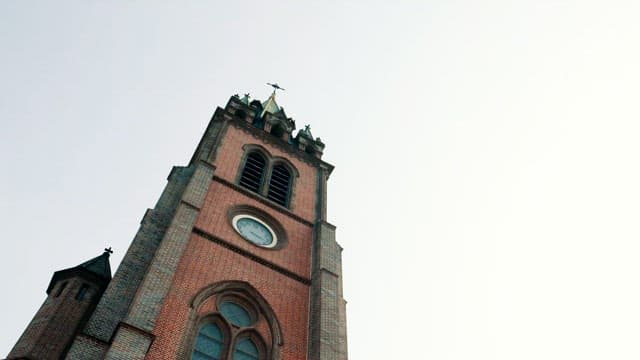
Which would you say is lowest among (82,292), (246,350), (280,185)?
(246,350)

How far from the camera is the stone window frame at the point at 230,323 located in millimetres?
12943

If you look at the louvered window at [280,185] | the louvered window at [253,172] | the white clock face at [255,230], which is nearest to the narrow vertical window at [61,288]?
the white clock face at [255,230]

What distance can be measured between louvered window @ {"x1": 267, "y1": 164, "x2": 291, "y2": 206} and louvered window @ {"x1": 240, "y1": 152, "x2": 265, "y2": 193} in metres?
0.51

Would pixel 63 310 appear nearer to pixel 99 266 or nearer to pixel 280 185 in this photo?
pixel 99 266

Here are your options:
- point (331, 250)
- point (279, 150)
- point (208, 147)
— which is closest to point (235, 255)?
point (331, 250)

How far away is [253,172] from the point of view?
70.7 feet

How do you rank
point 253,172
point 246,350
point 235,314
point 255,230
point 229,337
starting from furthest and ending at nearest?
point 253,172
point 255,230
point 235,314
point 246,350
point 229,337

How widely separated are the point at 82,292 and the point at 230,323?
12.3 feet

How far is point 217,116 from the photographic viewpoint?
2397 cm

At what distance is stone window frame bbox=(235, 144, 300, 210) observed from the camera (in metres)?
20.5

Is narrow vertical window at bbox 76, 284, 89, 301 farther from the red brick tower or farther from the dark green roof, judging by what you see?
the dark green roof

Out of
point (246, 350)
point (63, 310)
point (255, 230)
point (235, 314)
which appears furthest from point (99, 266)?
point (255, 230)

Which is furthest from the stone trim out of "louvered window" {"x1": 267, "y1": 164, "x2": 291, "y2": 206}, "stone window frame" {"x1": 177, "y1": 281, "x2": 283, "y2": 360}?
"louvered window" {"x1": 267, "y1": 164, "x2": 291, "y2": 206}

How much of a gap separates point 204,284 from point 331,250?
5.28 m
